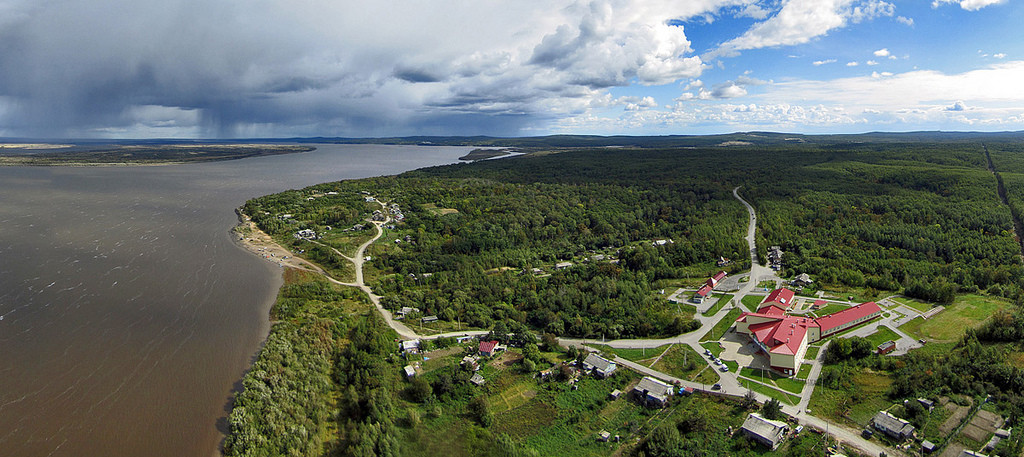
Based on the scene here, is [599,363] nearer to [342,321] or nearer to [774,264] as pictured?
[342,321]

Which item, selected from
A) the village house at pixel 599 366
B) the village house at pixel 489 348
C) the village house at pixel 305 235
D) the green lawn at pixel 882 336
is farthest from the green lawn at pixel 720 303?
the village house at pixel 305 235

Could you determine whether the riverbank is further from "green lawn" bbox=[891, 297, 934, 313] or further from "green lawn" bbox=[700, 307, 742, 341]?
"green lawn" bbox=[891, 297, 934, 313]

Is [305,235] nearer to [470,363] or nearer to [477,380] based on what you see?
[470,363]

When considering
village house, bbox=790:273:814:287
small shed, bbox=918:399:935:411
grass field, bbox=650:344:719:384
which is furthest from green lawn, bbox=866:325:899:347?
grass field, bbox=650:344:719:384

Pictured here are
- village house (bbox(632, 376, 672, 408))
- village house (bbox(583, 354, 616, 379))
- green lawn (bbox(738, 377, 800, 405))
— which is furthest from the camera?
village house (bbox(583, 354, 616, 379))

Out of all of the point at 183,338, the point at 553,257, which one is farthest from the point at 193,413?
the point at 553,257

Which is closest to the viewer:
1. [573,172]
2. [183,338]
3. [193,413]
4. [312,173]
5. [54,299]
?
[193,413]

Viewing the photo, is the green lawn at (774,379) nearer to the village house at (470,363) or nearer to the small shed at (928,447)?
the small shed at (928,447)
